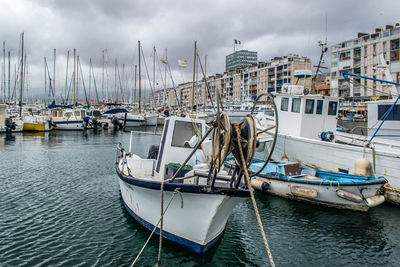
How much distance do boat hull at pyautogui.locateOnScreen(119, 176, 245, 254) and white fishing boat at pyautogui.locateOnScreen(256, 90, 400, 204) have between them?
28.5ft

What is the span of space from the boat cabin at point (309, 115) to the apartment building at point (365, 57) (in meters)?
43.0

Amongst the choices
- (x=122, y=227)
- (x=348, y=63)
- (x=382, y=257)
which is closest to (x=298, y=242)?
(x=382, y=257)

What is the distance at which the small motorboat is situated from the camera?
1056 cm

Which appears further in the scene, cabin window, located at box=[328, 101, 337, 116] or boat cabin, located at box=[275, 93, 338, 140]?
cabin window, located at box=[328, 101, 337, 116]

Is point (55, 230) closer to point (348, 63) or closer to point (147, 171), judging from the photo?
point (147, 171)

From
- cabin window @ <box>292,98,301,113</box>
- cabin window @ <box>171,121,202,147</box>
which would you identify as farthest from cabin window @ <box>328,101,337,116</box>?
cabin window @ <box>171,121,202,147</box>

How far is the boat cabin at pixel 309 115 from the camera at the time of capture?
54.2ft

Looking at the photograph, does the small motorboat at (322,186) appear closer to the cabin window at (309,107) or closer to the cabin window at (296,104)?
the cabin window at (309,107)

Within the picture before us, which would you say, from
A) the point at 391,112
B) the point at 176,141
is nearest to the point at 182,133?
the point at 176,141

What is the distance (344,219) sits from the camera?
10.4 metres

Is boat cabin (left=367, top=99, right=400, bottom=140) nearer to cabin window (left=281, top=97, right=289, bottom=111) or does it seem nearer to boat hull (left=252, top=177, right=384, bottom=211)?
cabin window (left=281, top=97, right=289, bottom=111)

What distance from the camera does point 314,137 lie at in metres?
16.8

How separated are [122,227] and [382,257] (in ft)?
25.0

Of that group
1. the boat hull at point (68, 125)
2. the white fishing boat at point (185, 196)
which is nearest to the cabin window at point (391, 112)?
the white fishing boat at point (185, 196)
